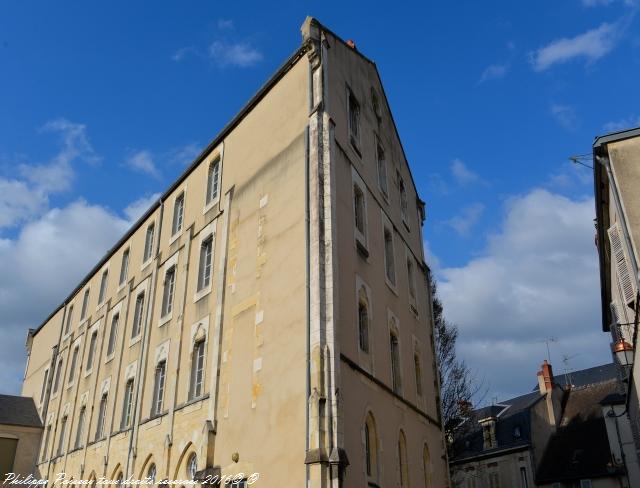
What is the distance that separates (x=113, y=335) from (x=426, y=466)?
12.9 meters

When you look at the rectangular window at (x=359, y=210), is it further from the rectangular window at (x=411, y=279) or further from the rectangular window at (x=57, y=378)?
the rectangular window at (x=57, y=378)

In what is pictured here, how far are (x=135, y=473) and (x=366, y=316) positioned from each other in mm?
8378

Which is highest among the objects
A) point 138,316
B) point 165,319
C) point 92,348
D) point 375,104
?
point 375,104

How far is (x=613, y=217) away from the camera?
13328 mm

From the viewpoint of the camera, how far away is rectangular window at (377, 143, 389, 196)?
60.8 ft

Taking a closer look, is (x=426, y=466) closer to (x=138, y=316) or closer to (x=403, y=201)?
(x=403, y=201)

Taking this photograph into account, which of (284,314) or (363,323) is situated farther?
(363,323)

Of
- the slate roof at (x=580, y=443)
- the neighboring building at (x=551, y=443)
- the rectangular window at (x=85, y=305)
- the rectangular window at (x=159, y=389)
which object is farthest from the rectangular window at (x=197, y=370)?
the slate roof at (x=580, y=443)

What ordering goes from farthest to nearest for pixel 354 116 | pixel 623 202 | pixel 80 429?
pixel 80 429, pixel 354 116, pixel 623 202

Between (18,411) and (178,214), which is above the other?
(178,214)

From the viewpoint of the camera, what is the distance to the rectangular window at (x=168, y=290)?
62.2 ft

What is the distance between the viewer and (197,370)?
16.0 m

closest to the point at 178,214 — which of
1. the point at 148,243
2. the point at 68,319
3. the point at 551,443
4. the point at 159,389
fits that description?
the point at 148,243

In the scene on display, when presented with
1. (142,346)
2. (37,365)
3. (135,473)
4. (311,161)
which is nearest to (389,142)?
(311,161)
